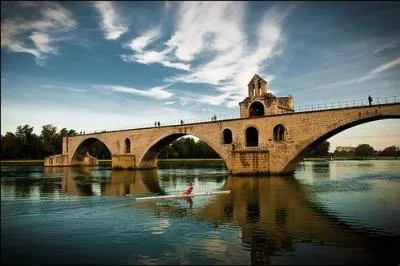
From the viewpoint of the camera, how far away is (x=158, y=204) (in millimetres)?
23078

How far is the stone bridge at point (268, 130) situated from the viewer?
36.8 metres

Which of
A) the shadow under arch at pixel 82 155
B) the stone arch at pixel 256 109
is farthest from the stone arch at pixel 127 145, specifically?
the stone arch at pixel 256 109

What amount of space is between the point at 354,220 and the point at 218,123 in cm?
3210

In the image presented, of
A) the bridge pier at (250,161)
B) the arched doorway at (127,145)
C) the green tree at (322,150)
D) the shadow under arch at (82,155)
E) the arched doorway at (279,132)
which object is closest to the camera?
the bridge pier at (250,161)

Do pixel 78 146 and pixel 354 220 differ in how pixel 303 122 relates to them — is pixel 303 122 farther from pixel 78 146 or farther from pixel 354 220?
pixel 78 146

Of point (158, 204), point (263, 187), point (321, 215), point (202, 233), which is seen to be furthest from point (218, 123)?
point (202, 233)

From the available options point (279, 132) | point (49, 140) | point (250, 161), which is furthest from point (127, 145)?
point (49, 140)

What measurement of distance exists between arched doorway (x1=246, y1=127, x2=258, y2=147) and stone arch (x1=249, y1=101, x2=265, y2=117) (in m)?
2.18

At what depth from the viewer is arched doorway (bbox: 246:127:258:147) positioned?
156ft

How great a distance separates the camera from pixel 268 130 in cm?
4262

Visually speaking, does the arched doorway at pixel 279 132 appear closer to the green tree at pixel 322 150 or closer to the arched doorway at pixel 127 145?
the arched doorway at pixel 127 145

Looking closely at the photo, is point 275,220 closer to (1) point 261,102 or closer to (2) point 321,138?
(2) point 321,138

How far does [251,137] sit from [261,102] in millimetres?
5194

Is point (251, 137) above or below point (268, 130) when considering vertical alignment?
below
